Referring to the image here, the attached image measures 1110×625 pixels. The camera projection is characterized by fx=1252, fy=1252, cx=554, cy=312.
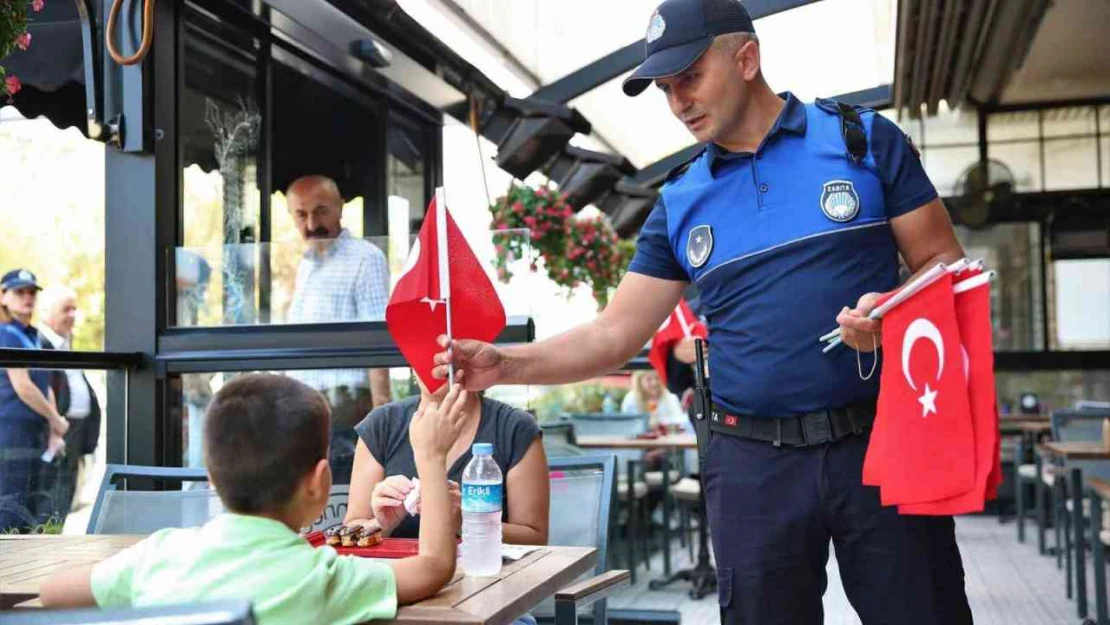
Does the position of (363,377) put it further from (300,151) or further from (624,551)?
(624,551)

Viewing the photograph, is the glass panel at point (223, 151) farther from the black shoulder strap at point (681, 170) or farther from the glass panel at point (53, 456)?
the black shoulder strap at point (681, 170)

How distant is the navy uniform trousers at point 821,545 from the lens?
2059 millimetres

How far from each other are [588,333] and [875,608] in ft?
2.46

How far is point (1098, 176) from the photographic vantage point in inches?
458

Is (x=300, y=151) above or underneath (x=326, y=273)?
above

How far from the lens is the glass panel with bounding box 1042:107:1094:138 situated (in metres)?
11.7

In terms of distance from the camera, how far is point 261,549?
5.54 feet

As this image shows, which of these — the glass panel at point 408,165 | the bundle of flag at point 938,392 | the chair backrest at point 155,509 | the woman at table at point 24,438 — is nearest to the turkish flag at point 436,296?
the bundle of flag at point 938,392

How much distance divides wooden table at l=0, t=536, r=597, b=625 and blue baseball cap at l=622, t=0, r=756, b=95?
92cm

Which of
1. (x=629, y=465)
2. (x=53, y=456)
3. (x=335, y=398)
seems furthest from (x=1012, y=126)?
(x=53, y=456)

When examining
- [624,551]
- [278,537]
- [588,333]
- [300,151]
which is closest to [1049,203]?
[624,551]

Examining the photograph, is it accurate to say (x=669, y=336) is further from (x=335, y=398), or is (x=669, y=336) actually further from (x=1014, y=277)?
(x=1014, y=277)

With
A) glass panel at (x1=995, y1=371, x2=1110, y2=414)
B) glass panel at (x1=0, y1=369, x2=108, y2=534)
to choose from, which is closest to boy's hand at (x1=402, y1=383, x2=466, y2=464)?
glass panel at (x1=0, y1=369, x2=108, y2=534)

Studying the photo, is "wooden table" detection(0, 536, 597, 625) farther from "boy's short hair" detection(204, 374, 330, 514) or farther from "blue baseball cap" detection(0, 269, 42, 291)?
"blue baseball cap" detection(0, 269, 42, 291)
